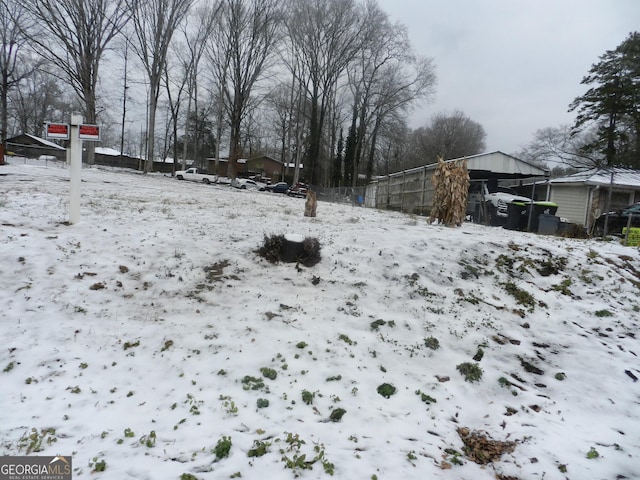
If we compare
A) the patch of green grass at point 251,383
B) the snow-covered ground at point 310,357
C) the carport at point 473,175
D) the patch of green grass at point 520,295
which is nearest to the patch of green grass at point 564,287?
the snow-covered ground at point 310,357

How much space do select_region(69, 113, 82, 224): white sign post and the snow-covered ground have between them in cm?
29

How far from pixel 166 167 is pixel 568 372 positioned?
53124 mm

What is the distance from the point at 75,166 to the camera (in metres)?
6.18

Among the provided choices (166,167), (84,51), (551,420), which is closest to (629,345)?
(551,420)

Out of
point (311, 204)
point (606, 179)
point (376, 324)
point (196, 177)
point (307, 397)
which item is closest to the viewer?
point (307, 397)

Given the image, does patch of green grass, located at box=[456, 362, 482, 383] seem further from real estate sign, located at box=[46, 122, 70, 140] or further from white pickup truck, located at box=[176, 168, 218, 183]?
white pickup truck, located at box=[176, 168, 218, 183]

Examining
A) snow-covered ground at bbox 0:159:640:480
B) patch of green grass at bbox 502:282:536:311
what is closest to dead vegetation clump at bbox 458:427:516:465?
snow-covered ground at bbox 0:159:640:480

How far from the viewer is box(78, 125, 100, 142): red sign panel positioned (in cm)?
610

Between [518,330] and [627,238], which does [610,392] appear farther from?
[627,238]

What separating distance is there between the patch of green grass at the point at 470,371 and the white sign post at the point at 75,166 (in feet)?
20.6

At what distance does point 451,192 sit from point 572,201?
15.6 meters

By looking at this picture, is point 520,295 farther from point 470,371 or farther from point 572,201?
point 572,201

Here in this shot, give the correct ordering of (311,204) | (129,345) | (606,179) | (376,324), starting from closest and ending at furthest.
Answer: (129,345)
(376,324)
(311,204)
(606,179)

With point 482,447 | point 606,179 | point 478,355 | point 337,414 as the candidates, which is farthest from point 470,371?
point 606,179
